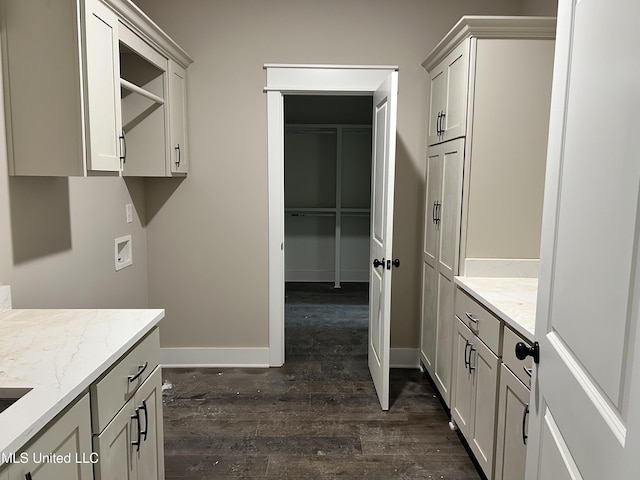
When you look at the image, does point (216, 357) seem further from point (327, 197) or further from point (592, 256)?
point (327, 197)

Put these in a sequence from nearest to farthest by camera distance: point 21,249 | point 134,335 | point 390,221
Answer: point 134,335, point 21,249, point 390,221

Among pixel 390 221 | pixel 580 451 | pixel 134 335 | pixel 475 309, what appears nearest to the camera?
pixel 580 451

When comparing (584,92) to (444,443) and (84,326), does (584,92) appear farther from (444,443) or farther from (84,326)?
(444,443)

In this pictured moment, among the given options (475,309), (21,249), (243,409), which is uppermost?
(21,249)

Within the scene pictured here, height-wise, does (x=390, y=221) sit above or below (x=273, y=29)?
below

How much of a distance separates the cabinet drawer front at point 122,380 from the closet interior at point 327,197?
455cm

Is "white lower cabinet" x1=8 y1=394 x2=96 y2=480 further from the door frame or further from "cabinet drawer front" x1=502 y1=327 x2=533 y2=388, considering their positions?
the door frame

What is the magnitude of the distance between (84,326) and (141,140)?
5.14 ft

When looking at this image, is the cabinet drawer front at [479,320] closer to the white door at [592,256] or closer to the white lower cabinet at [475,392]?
the white lower cabinet at [475,392]

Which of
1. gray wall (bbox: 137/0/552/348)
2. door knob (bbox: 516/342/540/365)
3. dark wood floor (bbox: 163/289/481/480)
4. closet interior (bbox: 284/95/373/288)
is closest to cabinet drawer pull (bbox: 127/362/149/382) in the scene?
dark wood floor (bbox: 163/289/481/480)

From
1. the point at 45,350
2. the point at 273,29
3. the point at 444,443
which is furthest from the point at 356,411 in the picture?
the point at 273,29

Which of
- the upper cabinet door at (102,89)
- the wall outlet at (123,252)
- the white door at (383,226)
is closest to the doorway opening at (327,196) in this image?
the white door at (383,226)

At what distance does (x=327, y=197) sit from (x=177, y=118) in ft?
11.4

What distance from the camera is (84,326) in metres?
1.61
